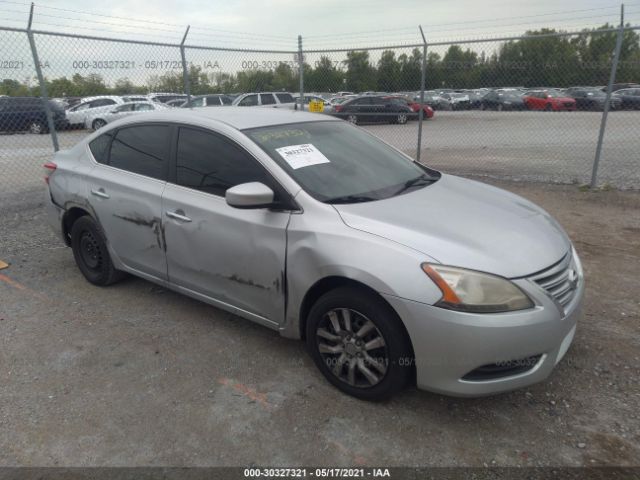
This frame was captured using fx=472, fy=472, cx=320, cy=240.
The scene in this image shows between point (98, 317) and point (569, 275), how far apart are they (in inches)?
136

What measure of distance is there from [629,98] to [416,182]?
1678 cm

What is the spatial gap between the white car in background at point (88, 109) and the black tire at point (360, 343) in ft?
55.3

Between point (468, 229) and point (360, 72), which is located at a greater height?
point (360, 72)

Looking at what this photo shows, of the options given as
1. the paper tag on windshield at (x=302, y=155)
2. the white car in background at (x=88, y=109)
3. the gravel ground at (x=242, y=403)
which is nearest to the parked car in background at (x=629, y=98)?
the gravel ground at (x=242, y=403)

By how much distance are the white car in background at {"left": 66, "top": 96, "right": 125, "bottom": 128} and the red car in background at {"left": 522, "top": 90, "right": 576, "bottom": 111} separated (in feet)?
45.6

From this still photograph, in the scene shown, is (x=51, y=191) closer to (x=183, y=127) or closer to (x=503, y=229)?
(x=183, y=127)

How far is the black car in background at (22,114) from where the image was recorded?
27.2 feet

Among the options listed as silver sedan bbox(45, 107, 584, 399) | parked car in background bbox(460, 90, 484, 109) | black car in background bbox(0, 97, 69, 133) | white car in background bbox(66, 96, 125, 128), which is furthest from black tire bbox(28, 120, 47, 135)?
parked car in background bbox(460, 90, 484, 109)

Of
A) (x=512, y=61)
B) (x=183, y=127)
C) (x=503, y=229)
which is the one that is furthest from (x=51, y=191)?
(x=512, y=61)

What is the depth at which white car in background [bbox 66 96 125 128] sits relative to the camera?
56.3 ft

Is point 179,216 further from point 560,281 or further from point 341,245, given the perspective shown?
point 560,281

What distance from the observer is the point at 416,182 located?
344 cm

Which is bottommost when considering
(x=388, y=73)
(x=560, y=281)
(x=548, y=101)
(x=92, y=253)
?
(x=92, y=253)

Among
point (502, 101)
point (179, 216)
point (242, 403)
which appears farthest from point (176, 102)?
point (242, 403)
